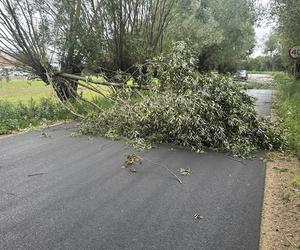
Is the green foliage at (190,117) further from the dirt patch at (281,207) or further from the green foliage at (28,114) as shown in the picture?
the green foliage at (28,114)

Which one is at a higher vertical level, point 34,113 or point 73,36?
point 73,36

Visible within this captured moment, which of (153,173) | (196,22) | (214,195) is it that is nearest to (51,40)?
(153,173)

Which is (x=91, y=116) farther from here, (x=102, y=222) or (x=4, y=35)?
(x=102, y=222)

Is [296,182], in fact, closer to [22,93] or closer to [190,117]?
[190,117]

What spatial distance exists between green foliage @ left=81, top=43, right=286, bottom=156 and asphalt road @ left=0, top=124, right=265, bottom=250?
565mm

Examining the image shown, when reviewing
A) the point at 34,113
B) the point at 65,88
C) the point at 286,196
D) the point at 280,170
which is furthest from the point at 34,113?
the point at 286,196

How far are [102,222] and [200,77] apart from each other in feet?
→ 17.0

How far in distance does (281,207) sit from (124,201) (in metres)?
2.08

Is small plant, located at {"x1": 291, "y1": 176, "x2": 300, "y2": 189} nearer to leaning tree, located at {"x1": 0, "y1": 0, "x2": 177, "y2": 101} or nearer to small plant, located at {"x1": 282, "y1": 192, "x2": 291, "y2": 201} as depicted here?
small plant, located at {"x1": 282, "y1": 192, "x2": 291, "y2": 201}

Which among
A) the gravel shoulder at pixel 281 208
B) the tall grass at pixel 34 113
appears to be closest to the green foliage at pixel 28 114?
the tall grass at pixel 34 113

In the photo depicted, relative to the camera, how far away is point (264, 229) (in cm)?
403

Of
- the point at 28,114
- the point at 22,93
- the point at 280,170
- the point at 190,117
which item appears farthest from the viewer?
the point at 22,93

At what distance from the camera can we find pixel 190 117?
761 cm

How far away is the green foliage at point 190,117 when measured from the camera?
24.8 ft
